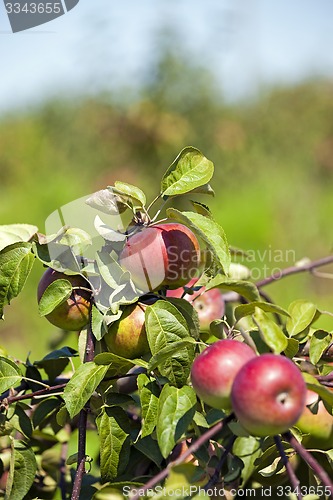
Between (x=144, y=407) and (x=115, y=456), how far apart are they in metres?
0.09

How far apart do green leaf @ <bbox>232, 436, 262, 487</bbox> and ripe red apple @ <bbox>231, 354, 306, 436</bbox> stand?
0.26 meters

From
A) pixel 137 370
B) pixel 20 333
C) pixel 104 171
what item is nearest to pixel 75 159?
pixel 104 171

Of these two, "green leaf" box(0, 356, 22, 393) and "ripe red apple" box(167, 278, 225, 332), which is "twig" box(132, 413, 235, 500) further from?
"ripe red apple" box(167, 278, 225, 332)

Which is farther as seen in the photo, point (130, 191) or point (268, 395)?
point (130, 191)

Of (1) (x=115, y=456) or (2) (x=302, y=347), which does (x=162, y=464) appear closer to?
(1) (x=115, y=456)

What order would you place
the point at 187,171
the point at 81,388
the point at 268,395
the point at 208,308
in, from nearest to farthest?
the point at 268,395, the point at 81,388, the point at 187,171, the point at 208,308

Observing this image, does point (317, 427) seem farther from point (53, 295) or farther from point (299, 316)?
point (53, 295)

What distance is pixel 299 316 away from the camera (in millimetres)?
736

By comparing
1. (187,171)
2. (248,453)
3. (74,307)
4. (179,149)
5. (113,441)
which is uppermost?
(187,171)

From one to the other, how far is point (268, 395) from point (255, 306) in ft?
0.55

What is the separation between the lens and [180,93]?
5652 mm

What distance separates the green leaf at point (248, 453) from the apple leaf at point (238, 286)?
0.60 ft

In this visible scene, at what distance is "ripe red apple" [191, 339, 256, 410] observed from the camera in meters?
0.55

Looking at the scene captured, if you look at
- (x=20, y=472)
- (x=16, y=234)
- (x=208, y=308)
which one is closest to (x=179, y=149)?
(x=208, y=308)
